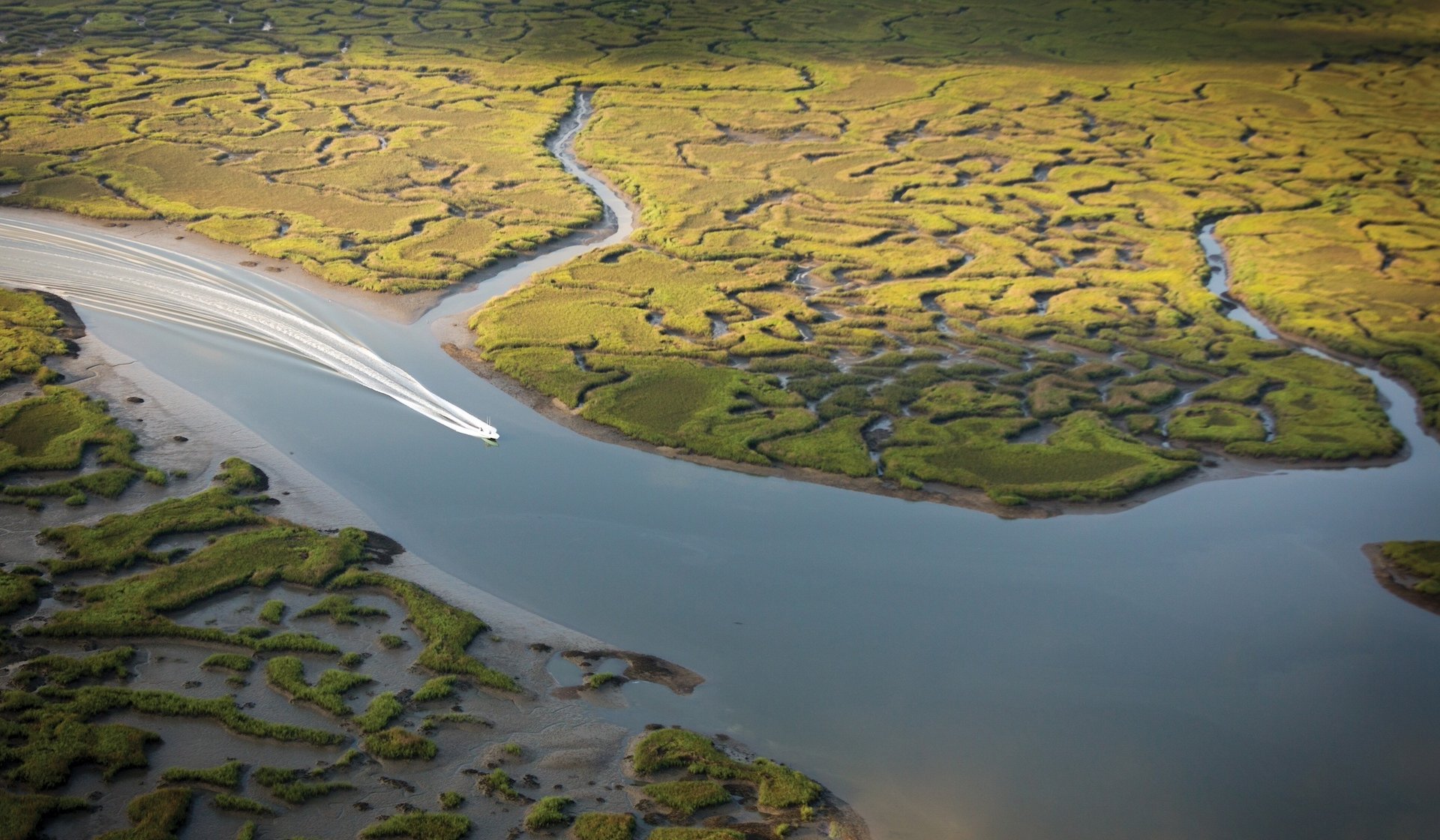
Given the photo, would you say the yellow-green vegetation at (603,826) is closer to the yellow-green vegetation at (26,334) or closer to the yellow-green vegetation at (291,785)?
the yellow-green vegetation at (291,785)

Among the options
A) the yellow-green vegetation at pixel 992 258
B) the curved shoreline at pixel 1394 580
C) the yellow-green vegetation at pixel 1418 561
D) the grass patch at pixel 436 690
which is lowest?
the grass patch at pixel 436 690

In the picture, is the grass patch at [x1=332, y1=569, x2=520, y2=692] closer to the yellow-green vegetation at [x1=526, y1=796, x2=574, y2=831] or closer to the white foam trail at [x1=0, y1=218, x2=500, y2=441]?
the yellow-green vegetation at [x1=526, y1=796, x2=574, y2=831]

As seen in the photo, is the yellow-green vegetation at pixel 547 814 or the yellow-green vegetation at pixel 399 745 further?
the yellow-green vegetation at pixel 399 745

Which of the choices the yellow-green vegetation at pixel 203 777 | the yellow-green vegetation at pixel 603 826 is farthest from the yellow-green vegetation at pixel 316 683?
the yellow-green vegetation at pixel 603 826

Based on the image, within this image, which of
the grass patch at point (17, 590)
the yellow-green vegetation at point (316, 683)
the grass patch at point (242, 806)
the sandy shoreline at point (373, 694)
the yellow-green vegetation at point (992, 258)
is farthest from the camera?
the yellow-green vegetation at point (992, 258)

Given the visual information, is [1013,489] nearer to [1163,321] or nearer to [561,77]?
[1163,321]

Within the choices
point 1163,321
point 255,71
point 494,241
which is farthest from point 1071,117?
point 255,71
